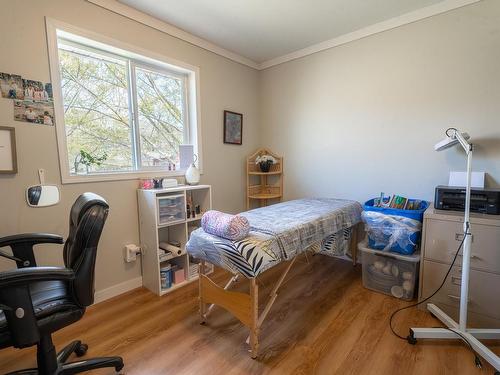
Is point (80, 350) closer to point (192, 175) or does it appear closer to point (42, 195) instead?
point (42, 195)

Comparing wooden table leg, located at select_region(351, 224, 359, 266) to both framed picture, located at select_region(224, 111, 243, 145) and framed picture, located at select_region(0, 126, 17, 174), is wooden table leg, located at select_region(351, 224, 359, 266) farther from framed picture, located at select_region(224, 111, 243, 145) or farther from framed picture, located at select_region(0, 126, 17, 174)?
framed picture, located at select_region(0, 126, 17, 174)

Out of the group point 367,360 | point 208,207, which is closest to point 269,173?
point 208,207

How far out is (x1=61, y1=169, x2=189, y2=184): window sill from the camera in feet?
6.44

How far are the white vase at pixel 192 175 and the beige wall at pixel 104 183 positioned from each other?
24 centimetres

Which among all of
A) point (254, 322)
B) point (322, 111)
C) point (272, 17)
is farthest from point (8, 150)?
point (322, 111)

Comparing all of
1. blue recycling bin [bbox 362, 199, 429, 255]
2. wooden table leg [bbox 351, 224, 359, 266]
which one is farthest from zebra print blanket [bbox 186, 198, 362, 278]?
wooden table leg [bbox 351, 224, 359, 266]

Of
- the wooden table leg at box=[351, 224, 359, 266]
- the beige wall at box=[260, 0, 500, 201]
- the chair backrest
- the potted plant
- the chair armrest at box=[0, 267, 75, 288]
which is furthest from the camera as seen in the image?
the potted plant

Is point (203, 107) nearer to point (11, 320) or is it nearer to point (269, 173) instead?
point (269, 173)

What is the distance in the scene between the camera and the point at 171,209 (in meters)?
2.38

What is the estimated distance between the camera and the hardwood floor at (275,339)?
4.80 feet

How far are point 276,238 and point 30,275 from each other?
1.19 m

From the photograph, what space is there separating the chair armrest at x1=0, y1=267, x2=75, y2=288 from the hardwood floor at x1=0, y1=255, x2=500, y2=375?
2.47ft

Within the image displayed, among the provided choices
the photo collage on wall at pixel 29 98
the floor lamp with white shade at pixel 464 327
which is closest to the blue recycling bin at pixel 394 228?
the floor lamp with white shade at pixel 464 327

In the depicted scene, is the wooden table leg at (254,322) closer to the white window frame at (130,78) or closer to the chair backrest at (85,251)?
the chair backrest at (85,251)
